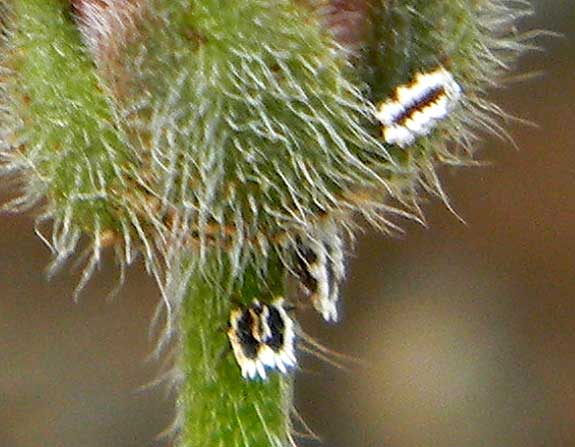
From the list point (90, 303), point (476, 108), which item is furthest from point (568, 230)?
point (476, 108)

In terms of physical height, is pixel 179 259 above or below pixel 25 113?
below

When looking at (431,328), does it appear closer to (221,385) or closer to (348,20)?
(221,385)

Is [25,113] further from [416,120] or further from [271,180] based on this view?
[416,120]

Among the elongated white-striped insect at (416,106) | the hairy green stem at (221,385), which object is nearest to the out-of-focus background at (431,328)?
the hairy green stem at (221,385)

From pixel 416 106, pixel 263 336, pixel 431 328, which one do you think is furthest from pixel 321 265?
pixel 431 328

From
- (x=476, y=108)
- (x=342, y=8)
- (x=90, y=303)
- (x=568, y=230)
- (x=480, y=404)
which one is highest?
(x=342, y=8)

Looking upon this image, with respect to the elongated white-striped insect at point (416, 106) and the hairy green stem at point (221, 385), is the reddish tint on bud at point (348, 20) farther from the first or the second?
the hairy green stem at point (221, 385)

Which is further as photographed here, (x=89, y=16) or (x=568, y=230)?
(x=568, y=230)
